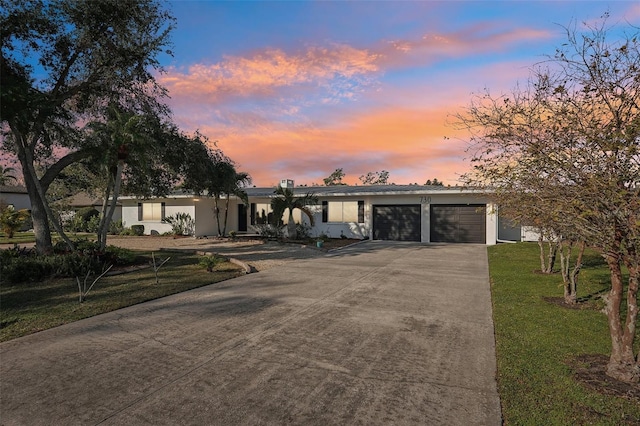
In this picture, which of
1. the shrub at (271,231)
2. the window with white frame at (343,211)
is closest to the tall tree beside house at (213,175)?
the shrub at (271,231)

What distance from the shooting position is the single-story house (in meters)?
19.6

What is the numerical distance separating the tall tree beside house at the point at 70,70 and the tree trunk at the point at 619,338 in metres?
13.8

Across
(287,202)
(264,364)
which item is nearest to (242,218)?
(287,202)

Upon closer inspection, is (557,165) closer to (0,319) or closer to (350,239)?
(0,319)

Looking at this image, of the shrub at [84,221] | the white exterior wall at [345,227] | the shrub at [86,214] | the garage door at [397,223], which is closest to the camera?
the garage door at [397,223]

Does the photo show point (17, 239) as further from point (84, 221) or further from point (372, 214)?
point (372, 214)

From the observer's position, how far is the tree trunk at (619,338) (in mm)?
3736

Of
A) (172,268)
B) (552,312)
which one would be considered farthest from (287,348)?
(172,268)

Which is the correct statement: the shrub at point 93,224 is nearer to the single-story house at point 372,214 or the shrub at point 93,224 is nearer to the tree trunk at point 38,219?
the single-story house at point 372,214

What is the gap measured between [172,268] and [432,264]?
30.0ft

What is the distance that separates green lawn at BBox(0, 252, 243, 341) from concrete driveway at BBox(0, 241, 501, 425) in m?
0.53

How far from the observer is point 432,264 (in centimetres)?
1243

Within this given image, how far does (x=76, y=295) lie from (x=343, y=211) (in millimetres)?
16681

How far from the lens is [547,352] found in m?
4.54
